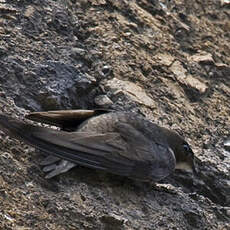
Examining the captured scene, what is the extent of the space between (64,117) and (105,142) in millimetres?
296

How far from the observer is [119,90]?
17.9 feet

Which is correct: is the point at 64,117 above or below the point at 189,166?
above

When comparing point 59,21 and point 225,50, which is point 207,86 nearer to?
point 225,50

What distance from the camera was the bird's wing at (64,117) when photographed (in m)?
4.67

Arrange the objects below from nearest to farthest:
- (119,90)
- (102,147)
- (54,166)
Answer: (54,166), (102,147), (119,90)

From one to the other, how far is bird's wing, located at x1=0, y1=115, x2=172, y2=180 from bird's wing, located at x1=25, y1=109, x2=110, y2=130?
190 mm

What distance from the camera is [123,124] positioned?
5.02m

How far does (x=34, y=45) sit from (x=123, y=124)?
2.72 ft

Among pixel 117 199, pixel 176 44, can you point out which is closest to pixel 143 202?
pixel 117 199

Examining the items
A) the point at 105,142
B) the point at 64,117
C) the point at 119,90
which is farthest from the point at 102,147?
the point at 119,90

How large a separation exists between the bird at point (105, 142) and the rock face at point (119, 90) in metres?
0.09

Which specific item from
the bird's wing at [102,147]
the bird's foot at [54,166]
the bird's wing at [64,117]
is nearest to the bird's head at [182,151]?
the bird's wing at [102,147]

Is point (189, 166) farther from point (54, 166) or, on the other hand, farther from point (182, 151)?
point (54, 166)

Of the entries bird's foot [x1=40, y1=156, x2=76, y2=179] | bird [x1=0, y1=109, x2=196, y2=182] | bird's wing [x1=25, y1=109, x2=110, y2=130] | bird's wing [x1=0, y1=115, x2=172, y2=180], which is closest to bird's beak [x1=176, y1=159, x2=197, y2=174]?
bird [x1=0, y1=109, x2=196, y2=182]
